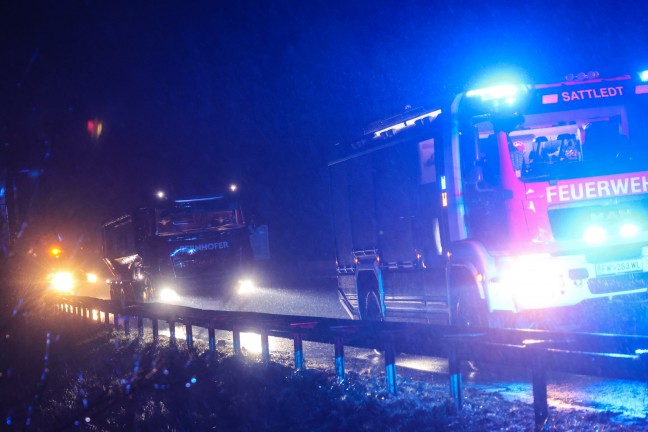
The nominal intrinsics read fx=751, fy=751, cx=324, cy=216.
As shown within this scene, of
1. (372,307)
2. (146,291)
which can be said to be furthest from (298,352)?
(146,291)

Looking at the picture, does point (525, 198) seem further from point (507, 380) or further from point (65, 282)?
point (65, 282)

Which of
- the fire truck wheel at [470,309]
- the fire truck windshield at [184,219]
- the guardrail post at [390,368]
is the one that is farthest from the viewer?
the fire truck windshield at [184,219]

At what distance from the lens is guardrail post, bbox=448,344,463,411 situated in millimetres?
6254

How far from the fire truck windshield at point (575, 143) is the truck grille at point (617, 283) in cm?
116

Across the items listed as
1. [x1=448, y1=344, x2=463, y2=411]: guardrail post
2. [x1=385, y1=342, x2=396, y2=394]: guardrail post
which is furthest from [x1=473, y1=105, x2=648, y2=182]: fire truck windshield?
[x1=448, y1=344, x2=463, y2=411]: guardrail post

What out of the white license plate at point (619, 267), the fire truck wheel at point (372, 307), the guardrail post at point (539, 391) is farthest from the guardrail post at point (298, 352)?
the guardrail post at point (539, 391)

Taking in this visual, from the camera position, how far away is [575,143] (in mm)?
8680

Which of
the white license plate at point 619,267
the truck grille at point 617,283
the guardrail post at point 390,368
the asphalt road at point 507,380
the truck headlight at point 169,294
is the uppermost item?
the white license plate at point 619,267

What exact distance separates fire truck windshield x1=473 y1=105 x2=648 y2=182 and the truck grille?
1161 mm

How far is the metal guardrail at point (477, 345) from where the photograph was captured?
5066 mm

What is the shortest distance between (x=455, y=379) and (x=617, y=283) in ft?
9.02

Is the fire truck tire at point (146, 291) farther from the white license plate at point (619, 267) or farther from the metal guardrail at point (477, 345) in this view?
the white license plate at point (619, 267)

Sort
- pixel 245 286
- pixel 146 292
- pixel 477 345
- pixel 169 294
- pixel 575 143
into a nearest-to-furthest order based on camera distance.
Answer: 1. pixel 477 345
2. pixel 575 143
3. pixel 169 294
4. pixel 245 286
5. pixel 146 292

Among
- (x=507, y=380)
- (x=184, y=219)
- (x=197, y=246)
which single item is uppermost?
(x=184, y=219)
